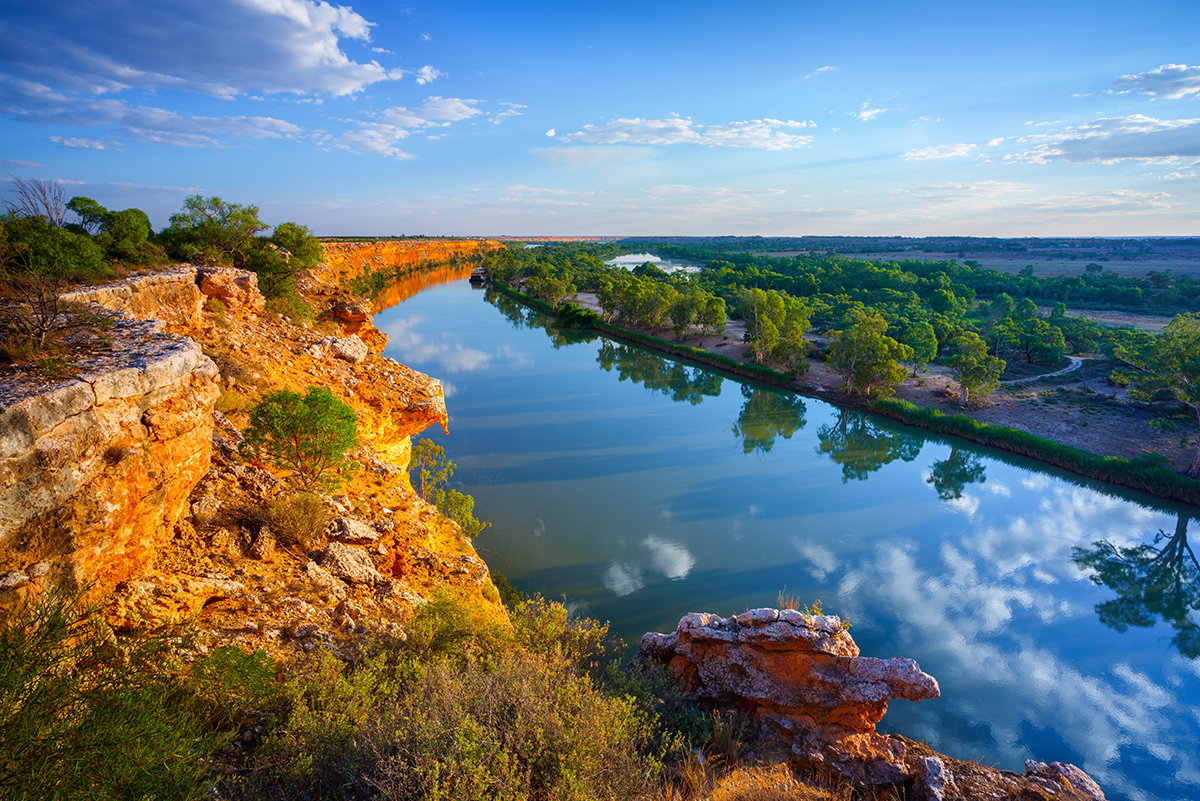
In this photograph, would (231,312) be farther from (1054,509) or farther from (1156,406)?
(1156,406)

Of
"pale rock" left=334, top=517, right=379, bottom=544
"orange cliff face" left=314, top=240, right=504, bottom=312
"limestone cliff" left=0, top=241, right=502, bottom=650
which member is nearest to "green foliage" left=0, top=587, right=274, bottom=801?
"limestone cliff" left=0, top=241, right=502, bottom=650

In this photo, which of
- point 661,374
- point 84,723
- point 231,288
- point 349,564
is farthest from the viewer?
point 661,374

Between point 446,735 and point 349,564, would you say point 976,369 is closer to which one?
point 349,564

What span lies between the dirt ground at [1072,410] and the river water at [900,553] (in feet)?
11.0

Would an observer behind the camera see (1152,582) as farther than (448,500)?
Yes

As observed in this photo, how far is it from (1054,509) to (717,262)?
9082 cm

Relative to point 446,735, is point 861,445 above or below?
below

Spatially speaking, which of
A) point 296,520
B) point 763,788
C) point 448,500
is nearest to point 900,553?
point 763,788

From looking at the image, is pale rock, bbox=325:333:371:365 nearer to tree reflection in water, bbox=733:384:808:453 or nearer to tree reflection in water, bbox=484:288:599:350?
tree reflection in water, bbox=733:384:808:453

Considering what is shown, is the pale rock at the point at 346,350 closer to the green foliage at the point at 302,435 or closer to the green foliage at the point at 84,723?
the green foliage at the point at 302,435

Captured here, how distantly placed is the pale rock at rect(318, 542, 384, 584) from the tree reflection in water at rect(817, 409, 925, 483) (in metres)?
19.1

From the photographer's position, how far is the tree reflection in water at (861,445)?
2362 centimetres

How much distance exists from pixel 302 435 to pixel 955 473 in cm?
2492

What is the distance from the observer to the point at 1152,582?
16188mm
